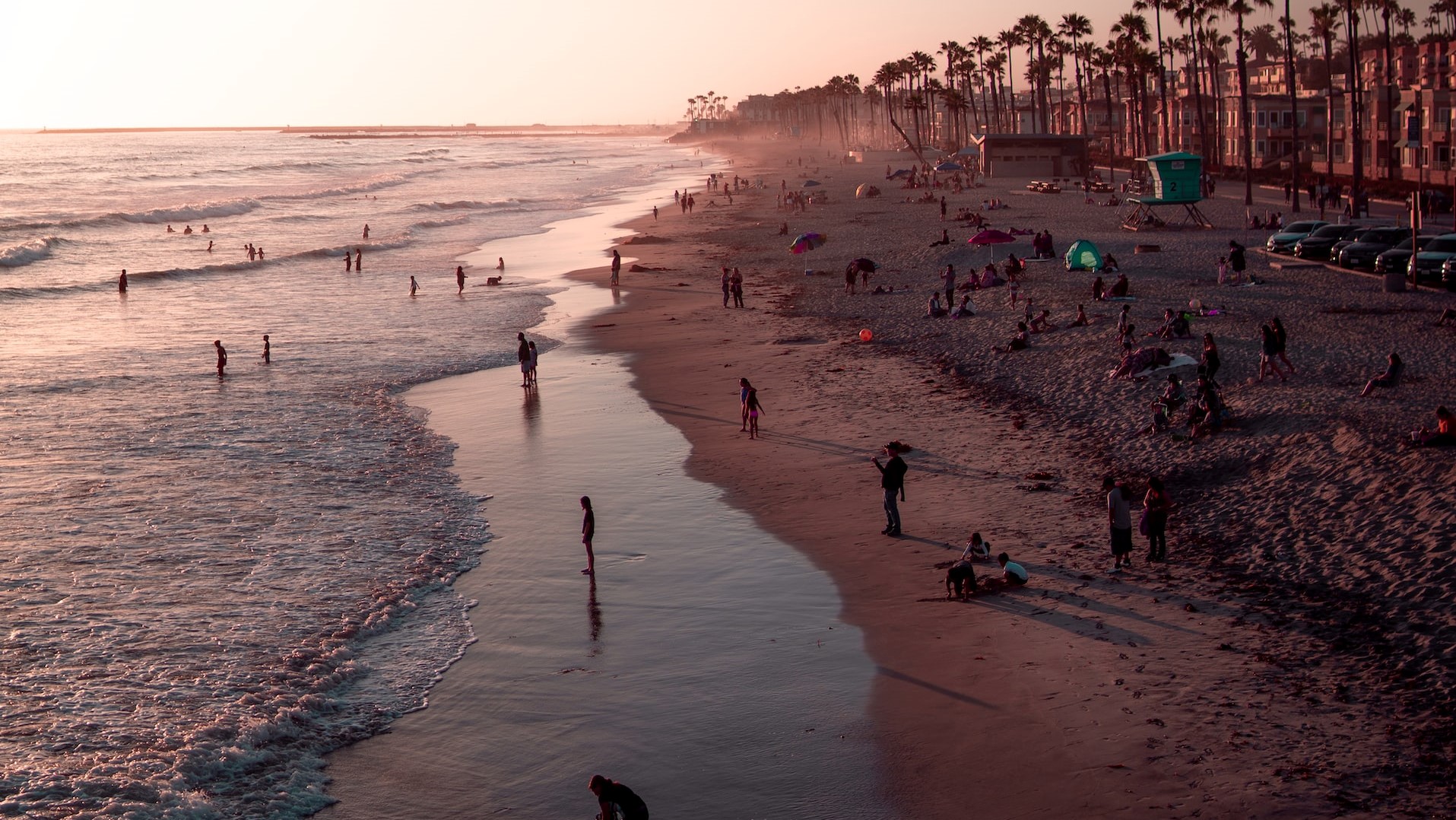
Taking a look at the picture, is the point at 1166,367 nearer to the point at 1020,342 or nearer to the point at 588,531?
the point at 1020,342

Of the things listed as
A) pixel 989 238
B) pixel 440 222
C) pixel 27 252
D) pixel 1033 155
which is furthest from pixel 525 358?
pixel 1033 155

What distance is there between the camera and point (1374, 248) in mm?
39844

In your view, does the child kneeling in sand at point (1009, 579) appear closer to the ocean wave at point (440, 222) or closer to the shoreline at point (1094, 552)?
the shoreline at point (1094, 552)

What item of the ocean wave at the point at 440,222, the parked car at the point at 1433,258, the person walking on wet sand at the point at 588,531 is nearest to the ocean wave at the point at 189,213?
the ocean wave at the point at 440,222

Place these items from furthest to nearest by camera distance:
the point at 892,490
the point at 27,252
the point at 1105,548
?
1. the point at 27,252
2. the point at 892,490
3. the point at 1105,548

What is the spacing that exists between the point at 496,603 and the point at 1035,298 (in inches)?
965

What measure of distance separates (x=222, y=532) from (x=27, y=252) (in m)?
56.4

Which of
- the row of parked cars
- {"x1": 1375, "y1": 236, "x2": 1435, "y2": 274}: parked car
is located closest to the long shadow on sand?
the row of parked cars

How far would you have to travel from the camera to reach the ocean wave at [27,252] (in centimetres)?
6412

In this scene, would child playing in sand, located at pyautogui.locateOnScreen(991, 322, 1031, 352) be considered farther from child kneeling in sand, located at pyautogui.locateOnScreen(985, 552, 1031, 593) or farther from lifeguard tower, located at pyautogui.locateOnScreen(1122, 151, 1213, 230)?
lifeguard tower, located at pyautogui.locateOnScreen(1122, 151, 1213, 230)

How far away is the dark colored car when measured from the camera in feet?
130

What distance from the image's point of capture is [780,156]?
19150cm

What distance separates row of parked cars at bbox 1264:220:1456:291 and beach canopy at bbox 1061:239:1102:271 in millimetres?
7298

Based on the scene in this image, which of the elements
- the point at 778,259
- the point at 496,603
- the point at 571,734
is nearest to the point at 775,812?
the point at 571,734
